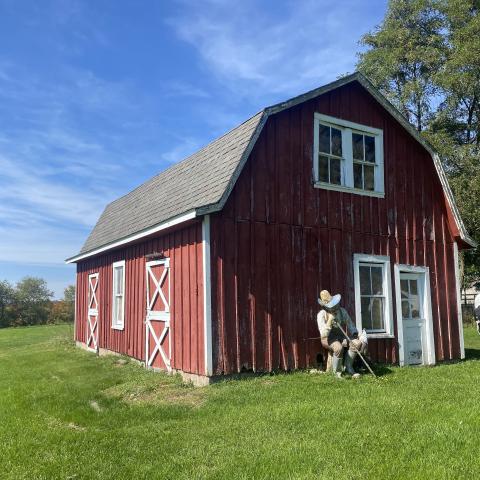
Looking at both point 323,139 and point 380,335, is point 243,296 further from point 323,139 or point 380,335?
point 323,139

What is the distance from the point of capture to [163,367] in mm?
10375

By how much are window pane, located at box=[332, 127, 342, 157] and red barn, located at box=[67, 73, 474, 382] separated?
1.1 inches

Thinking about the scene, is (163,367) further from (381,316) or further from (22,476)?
(22,476)

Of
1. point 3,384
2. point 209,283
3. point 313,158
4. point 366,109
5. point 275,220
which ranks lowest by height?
point 3,384

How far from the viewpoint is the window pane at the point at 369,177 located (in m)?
11.3

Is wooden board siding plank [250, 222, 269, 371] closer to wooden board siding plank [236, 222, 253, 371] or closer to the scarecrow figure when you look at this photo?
wooden board siding plank [236, 222, 253, 371]

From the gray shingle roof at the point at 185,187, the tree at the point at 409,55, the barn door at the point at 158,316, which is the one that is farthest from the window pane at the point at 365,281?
the tree at the point at 409,55

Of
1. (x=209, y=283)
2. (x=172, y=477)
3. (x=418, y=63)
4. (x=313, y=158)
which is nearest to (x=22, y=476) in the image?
(x=172, y=477)

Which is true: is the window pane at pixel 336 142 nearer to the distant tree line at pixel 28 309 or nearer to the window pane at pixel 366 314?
the window pane at pixel 366 314

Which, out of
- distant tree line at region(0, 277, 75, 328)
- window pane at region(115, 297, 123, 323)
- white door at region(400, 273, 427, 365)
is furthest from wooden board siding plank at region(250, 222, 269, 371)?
distant tree line at region(0, 277, 75, 328)

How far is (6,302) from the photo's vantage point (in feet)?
126

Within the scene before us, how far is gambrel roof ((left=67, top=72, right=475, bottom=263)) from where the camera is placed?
9.02 m

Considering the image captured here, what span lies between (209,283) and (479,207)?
17775 millimetres

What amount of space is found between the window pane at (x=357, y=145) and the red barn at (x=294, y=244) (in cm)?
5
